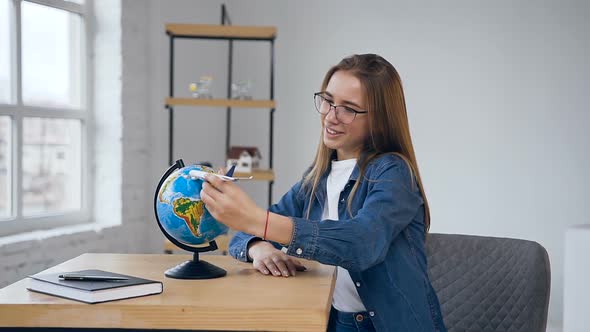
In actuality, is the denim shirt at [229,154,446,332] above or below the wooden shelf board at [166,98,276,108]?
below

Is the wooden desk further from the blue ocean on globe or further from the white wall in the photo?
the white wall

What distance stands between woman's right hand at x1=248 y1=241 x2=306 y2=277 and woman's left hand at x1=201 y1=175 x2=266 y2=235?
22 cm

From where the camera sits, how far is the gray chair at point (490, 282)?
2.08 metres

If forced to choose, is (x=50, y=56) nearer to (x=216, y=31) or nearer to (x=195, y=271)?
(x=216, y=31)

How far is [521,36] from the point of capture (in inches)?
168

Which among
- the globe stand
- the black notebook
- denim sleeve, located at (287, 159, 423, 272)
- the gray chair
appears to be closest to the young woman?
denim sleeve, located at (287, 159, 423, 272)

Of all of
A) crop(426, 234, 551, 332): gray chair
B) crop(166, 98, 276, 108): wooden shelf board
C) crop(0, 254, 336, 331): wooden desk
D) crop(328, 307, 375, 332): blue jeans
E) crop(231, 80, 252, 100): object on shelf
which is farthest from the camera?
crop(231, 80, 252, 100): object on shelf

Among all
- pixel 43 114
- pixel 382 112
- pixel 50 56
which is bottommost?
pixel 43 114

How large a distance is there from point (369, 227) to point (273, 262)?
0.25m

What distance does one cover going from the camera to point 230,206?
1.38 meters

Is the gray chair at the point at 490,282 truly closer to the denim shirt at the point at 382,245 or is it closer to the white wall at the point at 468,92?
the denim shirt at the point at 382,245

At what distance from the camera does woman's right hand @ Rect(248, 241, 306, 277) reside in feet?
5.26

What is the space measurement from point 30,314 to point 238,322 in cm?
37

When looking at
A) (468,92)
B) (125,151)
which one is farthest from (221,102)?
(468,92)
